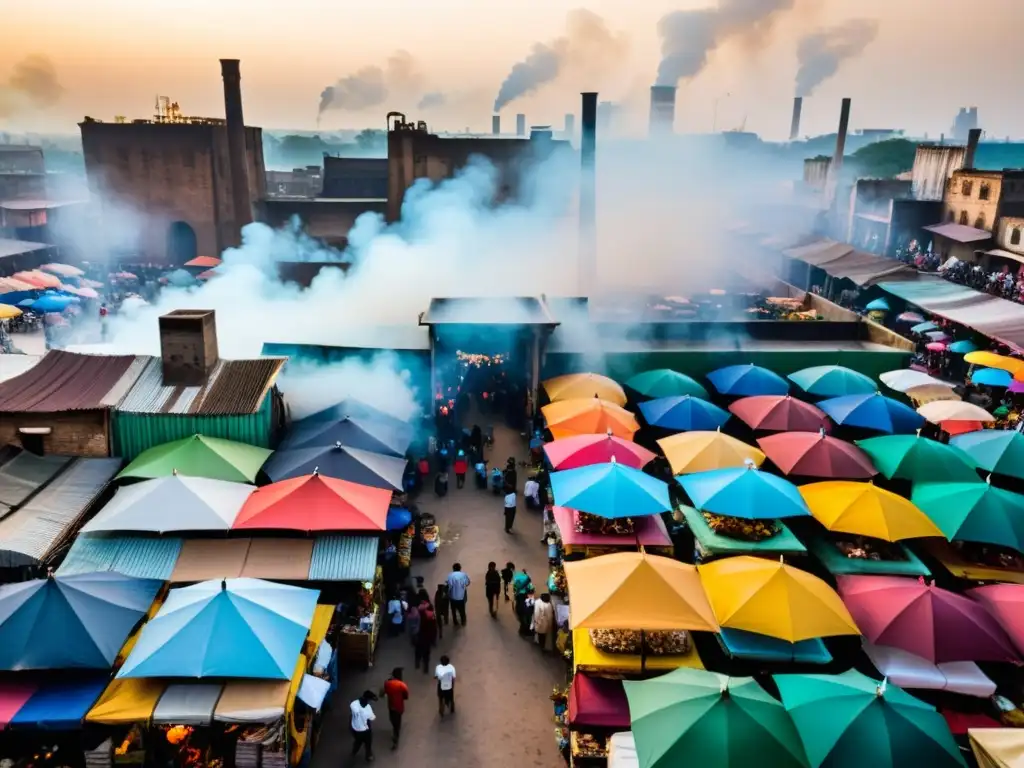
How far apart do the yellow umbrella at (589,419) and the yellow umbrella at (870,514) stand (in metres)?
3.84

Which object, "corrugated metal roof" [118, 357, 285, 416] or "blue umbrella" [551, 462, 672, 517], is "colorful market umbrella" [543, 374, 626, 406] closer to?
"blue umbrella" [551, 462, 672, 517]

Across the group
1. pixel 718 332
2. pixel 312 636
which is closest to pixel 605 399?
pixel 718 332

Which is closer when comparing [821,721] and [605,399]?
[821,721]

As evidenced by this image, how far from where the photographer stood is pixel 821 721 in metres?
6.74

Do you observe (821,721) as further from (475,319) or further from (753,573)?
(475,319)

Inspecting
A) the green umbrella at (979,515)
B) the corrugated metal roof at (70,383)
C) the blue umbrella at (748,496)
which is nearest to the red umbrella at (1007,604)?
the green umbrella at (979,515)

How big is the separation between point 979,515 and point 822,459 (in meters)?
2.44

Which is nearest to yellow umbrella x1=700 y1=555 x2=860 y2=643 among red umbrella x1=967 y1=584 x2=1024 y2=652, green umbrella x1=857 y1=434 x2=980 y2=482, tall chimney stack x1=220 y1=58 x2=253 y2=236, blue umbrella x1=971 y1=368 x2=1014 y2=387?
red umbrella x1=967 y1=584 x2=1024 y2=652

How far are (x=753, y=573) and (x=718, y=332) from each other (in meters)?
11.8

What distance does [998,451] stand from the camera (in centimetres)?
1277

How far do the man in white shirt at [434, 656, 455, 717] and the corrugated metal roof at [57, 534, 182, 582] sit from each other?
11.9 feet

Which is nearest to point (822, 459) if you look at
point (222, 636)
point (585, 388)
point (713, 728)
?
point (585, 388)

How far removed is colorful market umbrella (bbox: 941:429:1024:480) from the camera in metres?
12.6

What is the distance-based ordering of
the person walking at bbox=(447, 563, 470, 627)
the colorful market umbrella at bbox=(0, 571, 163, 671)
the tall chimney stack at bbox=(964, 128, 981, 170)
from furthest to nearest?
the tall chimney stack at bbox=(964, 128, 981, 170), the person walking at bbox=(447, 563, 470, 627), the colorful market umbrella at bbox=(0, 571, 163, 671)
